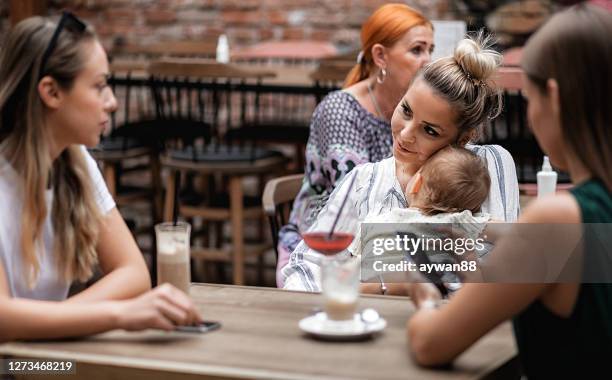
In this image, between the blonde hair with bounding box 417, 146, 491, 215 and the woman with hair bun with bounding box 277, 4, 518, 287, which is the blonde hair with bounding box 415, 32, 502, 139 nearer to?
the blonde hair with bounding box 417, 146, 491, 215

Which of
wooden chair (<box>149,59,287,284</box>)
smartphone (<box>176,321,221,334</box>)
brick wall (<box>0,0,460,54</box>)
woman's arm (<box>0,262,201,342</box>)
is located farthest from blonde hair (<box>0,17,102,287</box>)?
brick wall (<box>0,0,460,54</box>)

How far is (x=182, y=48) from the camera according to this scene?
19.0 ft

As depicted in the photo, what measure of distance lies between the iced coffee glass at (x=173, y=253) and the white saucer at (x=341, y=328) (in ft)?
0.80

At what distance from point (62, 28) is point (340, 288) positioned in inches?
26.1

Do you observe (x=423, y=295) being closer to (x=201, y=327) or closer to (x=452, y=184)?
(x=201, y=327)

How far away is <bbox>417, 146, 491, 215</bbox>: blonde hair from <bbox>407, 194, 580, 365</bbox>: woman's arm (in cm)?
71

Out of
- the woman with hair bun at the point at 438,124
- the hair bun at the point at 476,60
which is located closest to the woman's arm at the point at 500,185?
the woman with hair bun at the point at 438,124

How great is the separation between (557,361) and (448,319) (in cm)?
17

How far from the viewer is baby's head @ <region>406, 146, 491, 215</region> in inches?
86.3

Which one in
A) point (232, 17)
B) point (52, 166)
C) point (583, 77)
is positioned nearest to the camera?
point (583, 77)

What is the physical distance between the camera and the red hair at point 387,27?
10.1 ft

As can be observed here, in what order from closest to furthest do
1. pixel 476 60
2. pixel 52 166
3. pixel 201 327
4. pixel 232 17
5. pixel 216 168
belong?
1. pixel 201 327
2. pixel 52 166
3. pixel 476 60
4. pixel 216 168
5. pixel 232 17

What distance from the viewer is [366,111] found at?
3043 millimetres

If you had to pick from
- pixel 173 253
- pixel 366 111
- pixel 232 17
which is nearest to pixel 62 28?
pixel 173 253
